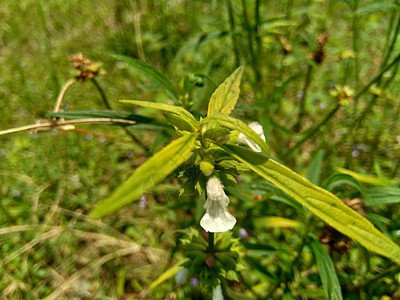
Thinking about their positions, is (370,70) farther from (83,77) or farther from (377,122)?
(83,77)

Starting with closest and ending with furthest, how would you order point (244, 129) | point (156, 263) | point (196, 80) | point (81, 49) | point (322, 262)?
1. point (244, 129)
2. point (322, 262)
3. point (196, 80)
4. point (156, 263)
5. point (81, 49)

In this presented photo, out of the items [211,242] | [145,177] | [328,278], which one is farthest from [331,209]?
[328,278]

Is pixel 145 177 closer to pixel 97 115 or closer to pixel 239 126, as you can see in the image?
pixel 239 126

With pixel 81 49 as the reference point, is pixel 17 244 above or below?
below

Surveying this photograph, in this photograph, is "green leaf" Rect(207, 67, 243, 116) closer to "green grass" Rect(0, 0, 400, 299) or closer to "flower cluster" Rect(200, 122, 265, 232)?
"flower cluster" Rect(200, 122, 265, 232)

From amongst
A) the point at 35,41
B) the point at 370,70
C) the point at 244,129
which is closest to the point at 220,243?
the point at 244,129

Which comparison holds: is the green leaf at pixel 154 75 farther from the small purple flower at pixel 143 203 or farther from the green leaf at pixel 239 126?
the small purple flower at pixel 143 203

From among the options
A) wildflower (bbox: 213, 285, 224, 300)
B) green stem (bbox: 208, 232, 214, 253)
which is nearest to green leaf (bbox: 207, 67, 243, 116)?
green stem (bbox: 208, 232, 214, 253)
